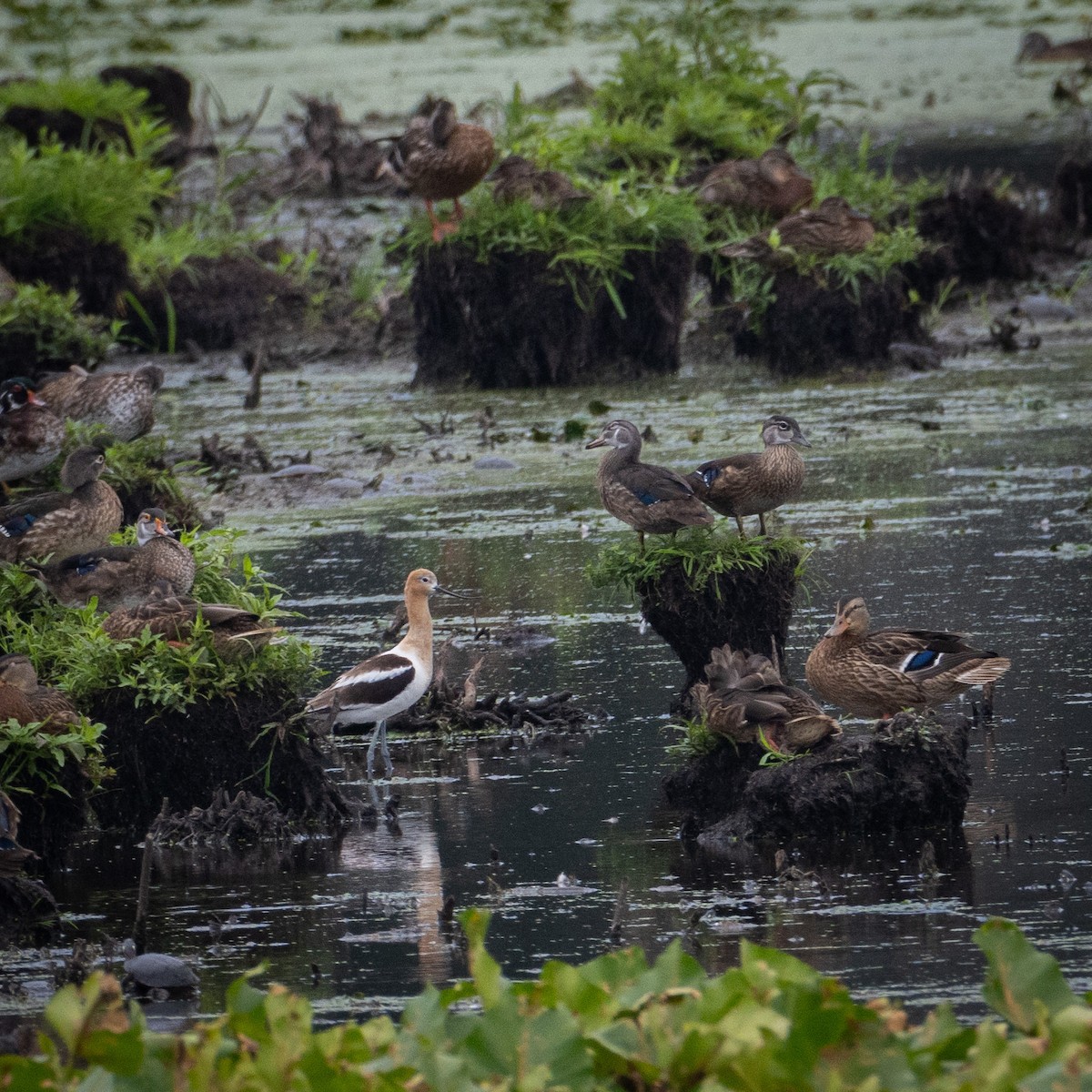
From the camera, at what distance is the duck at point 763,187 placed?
17.0m

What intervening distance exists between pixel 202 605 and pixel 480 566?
3.67 metres

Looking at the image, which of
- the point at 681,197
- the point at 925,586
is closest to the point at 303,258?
the point at 681,197

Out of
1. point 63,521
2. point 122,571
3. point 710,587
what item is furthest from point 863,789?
point 63,521

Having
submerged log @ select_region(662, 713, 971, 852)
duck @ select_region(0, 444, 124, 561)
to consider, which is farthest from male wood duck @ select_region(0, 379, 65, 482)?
submerged log @ select_region(662, 713, 971, 852)

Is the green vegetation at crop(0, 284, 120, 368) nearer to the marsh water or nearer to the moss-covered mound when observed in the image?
the marsh water

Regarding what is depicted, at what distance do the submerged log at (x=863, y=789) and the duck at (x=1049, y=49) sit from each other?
18691mm

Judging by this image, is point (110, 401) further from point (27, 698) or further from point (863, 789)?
point (863, 789)

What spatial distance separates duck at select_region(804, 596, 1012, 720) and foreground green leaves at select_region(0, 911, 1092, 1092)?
350 cm

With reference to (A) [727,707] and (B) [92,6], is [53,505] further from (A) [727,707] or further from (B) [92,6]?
(B) [92,6]

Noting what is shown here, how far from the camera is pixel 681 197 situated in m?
16.7

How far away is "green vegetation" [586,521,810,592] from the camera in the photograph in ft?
29.4

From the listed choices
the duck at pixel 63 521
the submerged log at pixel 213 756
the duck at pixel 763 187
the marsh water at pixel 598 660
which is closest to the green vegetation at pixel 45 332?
the marsh water at pixel 598 660

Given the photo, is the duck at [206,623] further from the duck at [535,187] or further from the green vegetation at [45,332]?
the duck at [535,187]

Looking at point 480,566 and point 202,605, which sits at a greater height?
point 202,605
